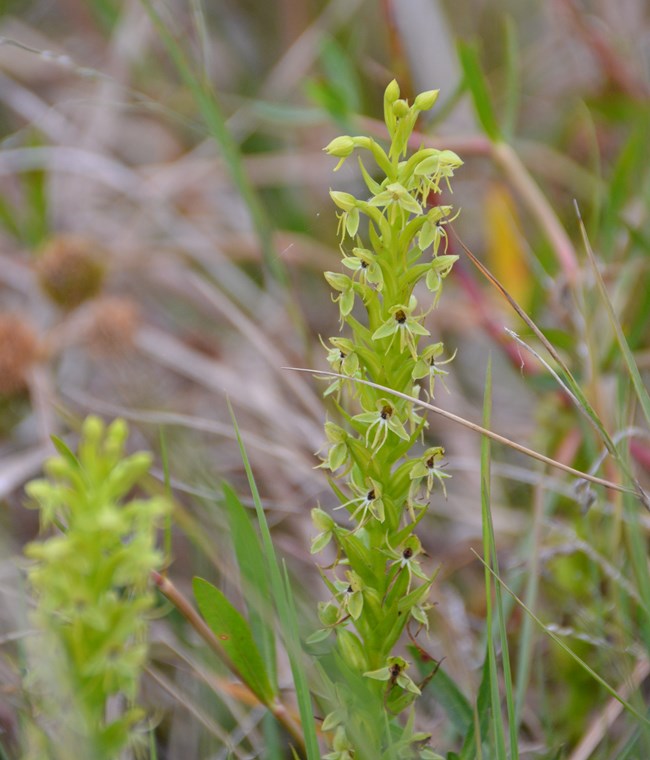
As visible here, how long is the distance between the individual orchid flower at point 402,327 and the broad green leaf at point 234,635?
0.26 meters

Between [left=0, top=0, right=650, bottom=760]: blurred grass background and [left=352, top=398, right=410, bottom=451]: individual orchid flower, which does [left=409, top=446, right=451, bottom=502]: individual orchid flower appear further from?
[left=0, top=0, right=650, bottom=760]: blurred grass background

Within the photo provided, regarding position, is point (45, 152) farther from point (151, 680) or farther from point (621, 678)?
point (621, 678)

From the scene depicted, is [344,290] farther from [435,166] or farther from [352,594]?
[352,594]

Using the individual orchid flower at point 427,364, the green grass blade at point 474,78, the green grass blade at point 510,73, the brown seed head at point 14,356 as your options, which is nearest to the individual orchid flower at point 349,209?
the individual orchid flower at point 427,364

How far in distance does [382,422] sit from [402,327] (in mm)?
73

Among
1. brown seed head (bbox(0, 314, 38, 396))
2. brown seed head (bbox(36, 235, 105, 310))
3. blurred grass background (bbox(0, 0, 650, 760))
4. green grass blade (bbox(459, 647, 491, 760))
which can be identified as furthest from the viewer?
brown seed head (bbox(36, 235, 105, 310))

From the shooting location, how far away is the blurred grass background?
111 centimetres

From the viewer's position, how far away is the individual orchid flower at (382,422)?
0.65m

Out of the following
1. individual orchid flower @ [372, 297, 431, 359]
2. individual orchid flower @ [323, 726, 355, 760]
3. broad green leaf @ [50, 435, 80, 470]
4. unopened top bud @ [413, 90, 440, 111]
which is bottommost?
individual orchid flower @ [323, 726, 355, 760]

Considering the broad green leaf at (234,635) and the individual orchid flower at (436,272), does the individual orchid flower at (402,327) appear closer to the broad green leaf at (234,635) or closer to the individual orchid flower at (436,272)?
the individual orchid flower at (436,272)

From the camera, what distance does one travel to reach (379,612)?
0.68 meters

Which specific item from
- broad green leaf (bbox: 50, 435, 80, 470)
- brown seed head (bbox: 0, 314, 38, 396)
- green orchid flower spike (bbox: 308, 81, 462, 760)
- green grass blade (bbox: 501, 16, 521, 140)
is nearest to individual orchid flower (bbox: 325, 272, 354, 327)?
green orchid flower spike (bbox: 308, 81, 462, 760)

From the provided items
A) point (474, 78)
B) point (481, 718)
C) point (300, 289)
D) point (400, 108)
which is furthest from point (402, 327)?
point (300, 289)

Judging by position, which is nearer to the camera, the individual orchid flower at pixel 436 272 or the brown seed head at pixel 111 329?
the individual orchid flower at pixel 436 272
